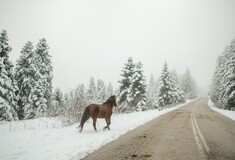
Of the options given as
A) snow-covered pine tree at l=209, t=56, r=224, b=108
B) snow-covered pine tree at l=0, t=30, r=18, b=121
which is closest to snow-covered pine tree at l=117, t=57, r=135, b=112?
snow-covered pine tree at l=209, t=56, r=224, b=108

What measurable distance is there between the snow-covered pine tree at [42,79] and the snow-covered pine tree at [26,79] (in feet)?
2.74

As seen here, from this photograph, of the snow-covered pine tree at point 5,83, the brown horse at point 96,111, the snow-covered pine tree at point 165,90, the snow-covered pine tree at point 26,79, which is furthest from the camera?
the snow-covered pine tree at point 165,90

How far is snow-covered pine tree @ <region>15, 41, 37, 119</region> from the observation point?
30.7 metres

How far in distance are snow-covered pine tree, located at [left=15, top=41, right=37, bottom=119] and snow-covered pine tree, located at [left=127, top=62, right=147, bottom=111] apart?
17124mm

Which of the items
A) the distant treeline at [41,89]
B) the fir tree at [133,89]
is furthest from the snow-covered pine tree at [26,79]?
the fir tree at [133,89]

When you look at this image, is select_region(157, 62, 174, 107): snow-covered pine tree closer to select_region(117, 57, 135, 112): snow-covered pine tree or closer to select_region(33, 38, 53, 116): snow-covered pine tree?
select_region(117, 57, 135, 112): snow-covered pine tree

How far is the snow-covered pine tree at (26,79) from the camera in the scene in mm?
30656

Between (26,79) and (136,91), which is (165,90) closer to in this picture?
(136,91)

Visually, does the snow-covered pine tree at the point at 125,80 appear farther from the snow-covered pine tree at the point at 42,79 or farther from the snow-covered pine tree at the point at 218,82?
the snow-covered pine tree at the point at 218,82

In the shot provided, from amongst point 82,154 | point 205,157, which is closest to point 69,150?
point 82,154

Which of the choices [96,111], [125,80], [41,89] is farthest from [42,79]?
[96,111]

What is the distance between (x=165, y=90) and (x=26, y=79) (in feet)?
106

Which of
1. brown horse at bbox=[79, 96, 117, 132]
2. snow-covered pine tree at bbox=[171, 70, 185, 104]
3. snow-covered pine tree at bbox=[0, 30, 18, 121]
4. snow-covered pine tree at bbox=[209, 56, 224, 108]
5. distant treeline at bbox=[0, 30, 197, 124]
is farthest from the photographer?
snow-covered pine tree at bbox=[171, 70, 185, 104]

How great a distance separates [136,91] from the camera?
126 ft
